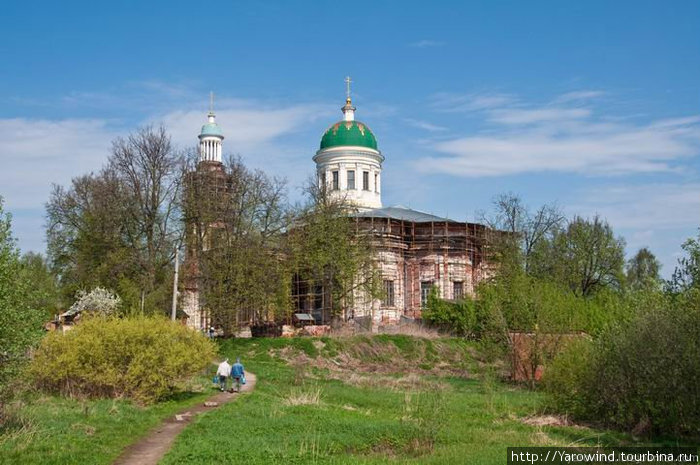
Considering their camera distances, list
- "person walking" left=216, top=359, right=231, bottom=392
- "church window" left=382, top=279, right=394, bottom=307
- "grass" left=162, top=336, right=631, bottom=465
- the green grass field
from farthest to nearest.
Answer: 1. "church window" left=382, top=279, right=394, bottom=307
2. "person walking" left=216, top=359, right=231, bottom=392
3. "grass" left=162, top=336, right=631, bottom=465
4. the green grass field

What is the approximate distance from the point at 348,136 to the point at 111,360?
3609 cm

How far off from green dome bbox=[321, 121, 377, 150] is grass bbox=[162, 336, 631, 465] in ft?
82.2

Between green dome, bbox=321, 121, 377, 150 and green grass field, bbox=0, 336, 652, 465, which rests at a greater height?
green dome, bbox=321, 121, 377, 150

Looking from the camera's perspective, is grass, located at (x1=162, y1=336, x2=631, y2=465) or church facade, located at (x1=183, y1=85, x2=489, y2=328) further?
church facade, located at (x1=183, y1=85, x2=489, y2=328)

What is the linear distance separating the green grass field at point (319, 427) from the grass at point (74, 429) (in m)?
0.02

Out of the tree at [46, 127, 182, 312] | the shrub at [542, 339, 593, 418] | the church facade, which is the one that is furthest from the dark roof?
the shrub at [542, 339, 593, 418]

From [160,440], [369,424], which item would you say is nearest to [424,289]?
[369,424]

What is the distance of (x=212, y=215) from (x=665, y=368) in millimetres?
26778

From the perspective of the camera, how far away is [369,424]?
17156 millimetres

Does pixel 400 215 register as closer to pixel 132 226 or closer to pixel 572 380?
pixel 132 226

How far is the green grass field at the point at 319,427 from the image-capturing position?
14.1m

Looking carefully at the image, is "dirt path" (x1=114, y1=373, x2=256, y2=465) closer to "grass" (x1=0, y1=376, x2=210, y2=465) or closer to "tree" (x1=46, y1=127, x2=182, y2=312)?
"grass" (x1=0, y1=376, x2=210, y2=465)

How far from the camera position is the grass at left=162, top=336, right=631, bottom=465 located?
1442 cm

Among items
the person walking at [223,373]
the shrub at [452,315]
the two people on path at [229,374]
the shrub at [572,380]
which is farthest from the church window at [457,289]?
the shrub at [572,380]
